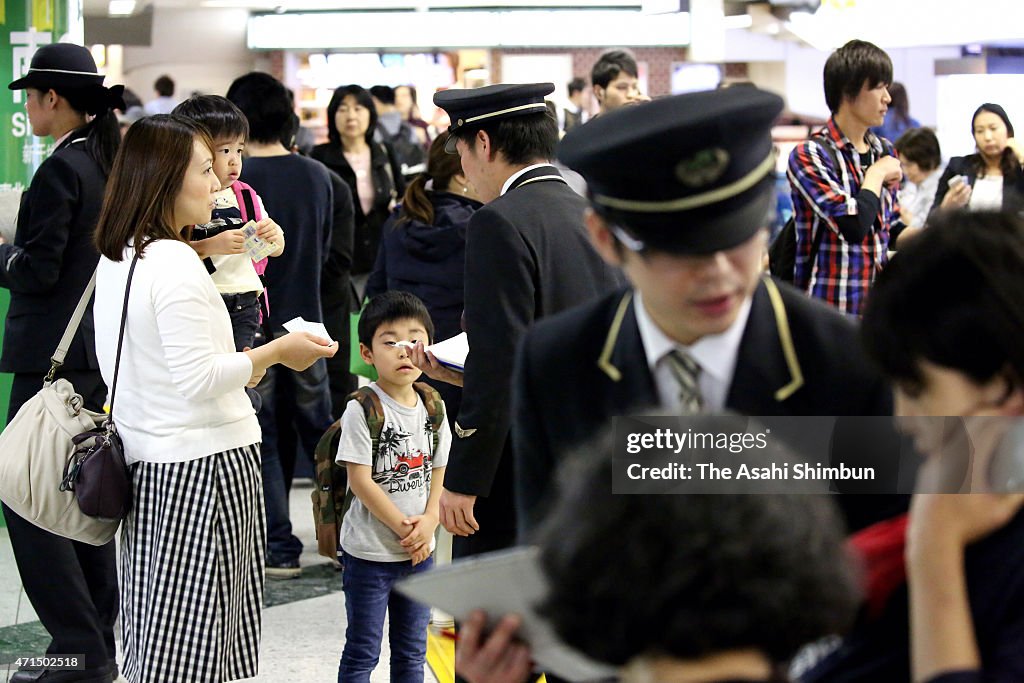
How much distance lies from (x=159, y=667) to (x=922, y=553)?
7.42 ft

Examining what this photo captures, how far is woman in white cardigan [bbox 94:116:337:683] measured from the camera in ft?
9.61

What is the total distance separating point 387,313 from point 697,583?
2733mm

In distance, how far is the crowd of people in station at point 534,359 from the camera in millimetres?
1060

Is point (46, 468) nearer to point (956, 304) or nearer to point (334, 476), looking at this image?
point (334, 476)

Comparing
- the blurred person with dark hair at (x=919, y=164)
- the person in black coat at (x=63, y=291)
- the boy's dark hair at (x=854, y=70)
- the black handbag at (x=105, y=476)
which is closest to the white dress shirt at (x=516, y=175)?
the black handbag at (x=105, y=476)

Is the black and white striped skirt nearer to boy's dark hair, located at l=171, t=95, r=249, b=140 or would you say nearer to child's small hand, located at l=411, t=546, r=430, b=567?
child's small hand, located at l=411, t=546, r=430, b=567

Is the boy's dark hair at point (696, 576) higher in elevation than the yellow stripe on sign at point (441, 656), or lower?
higher

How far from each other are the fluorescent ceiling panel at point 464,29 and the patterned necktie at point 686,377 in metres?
14.2

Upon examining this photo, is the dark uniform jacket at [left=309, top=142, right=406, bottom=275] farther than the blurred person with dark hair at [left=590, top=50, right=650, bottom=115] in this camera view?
Yes

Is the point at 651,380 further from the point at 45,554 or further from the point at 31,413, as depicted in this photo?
the point at 45,554

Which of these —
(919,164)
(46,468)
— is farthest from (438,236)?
(919,164)

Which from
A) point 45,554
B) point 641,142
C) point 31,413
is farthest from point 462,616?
point 45,554

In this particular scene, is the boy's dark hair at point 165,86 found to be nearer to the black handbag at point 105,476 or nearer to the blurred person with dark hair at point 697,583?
the black handbag at point 105,476

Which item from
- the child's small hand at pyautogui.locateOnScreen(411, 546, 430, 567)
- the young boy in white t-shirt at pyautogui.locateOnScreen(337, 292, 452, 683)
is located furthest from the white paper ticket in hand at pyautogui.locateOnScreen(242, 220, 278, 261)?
the child's small hand at pyautogui.locateOnScreen(411, 546, 430, 567)
